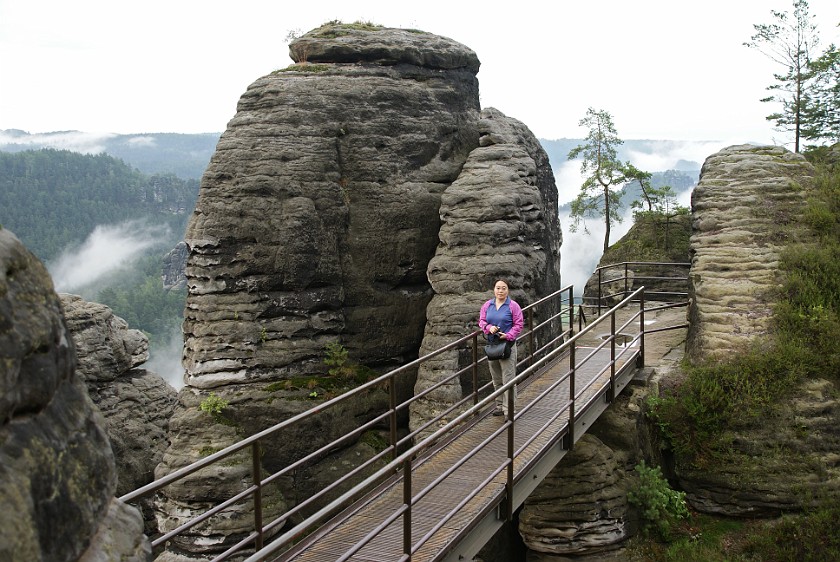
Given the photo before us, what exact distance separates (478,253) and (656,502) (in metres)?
5.94

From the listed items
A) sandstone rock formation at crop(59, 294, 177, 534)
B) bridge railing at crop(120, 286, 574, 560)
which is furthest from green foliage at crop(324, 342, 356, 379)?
sandstone rock formation at crop(59, 294, 177, 534)

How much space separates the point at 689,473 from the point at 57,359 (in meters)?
10.6

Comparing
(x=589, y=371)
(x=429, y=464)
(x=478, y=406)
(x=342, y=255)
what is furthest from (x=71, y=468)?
(x=342, y=255)

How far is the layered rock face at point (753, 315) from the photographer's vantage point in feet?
37.4

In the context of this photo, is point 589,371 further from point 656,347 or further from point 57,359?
point 57,359

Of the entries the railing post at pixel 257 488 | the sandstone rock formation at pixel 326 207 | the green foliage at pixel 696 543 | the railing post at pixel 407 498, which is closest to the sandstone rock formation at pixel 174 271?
the sandstone rock formation at pixel 326 207

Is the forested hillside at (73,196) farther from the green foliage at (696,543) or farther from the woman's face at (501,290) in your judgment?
the green foliage at (696,543)

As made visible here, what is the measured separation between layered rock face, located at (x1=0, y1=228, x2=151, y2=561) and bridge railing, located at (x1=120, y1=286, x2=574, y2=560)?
131 cm

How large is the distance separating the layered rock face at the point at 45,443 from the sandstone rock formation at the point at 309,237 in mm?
10245

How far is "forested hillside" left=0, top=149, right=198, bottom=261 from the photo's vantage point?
13188 cm

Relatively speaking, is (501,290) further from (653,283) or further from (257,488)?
(653,283)

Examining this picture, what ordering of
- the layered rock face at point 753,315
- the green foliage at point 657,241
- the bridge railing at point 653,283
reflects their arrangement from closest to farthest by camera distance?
the layered rock face at point 753,315 < the bridge railing at point 653,283 < the green foliage at point 657,241

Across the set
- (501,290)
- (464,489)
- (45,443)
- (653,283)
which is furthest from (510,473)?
(653,283)

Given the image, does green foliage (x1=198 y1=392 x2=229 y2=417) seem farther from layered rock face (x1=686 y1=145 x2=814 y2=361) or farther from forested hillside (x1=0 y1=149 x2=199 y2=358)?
forested hillside (x1=0 y1=149 x2=199 y2=358)
